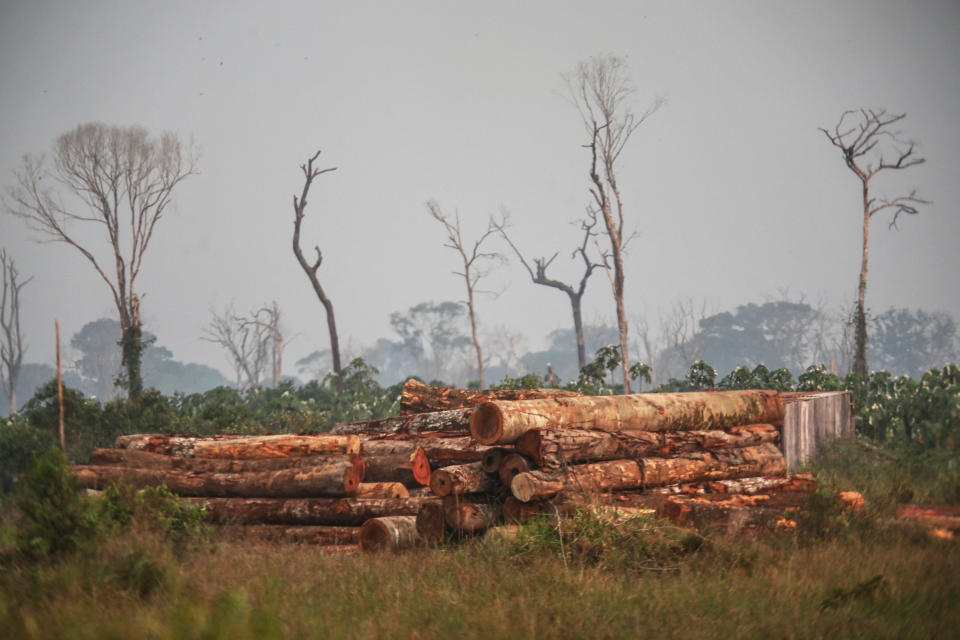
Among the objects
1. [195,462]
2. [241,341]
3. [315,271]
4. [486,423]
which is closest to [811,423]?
[486,423]

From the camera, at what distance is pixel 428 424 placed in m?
12.1

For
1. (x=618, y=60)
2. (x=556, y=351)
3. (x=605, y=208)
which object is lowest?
(x=556, y=351)

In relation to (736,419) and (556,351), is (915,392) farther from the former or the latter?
(556,351)

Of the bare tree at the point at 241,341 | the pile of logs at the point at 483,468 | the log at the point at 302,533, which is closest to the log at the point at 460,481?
the pile of logs at the point at 483,468

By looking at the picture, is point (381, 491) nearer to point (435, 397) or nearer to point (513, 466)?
point (513, 466)

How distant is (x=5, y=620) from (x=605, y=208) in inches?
1269

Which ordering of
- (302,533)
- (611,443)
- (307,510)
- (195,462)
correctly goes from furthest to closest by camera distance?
(195,462) < (307,510) < (302,533) < (611,443)

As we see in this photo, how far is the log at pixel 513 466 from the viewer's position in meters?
8.53

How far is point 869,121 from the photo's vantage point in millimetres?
28375

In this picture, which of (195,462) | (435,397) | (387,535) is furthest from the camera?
(435,397)

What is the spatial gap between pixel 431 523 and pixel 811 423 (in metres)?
9.15

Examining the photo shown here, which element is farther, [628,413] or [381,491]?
[381,491]

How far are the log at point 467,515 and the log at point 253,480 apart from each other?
2242 mm

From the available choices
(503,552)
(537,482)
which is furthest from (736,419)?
(503,552)
